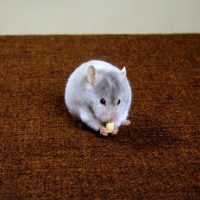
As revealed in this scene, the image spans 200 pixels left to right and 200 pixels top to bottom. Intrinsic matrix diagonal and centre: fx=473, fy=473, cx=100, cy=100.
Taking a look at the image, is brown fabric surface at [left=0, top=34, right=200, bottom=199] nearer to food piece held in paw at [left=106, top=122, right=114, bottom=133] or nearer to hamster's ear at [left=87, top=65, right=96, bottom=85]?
food piece held in paw at [left=106, top=122, right=114, bottom=133]

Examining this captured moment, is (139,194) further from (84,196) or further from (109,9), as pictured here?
(109,9)

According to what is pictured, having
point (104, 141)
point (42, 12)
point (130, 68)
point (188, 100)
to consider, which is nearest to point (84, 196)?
point (104, 141)

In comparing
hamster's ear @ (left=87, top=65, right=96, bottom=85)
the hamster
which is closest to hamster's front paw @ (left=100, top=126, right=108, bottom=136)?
the hamster

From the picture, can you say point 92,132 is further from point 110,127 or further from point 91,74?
point 91,74


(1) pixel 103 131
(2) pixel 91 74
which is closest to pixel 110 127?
(1) pixel 103 131

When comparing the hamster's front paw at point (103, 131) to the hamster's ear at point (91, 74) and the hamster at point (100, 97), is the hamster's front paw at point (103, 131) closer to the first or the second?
the hamster at point (100, 97)
